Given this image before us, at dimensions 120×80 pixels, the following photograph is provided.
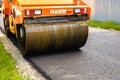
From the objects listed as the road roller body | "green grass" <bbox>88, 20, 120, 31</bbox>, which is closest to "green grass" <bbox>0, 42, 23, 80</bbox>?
the road roller body

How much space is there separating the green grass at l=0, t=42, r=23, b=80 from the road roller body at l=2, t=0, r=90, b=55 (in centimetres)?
45

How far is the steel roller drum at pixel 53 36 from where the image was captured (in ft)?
22.4

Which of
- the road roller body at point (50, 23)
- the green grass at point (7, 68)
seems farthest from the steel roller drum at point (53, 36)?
the green grass at point (7, 68)

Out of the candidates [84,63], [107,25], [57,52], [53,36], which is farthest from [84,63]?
[107,25]

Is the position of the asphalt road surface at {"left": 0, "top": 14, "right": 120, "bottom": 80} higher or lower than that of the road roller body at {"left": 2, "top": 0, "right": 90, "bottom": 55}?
lower

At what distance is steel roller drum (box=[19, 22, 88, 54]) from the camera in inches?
269

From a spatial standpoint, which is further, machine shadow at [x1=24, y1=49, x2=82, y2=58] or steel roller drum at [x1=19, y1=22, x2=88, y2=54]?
machine shadow at [x1=24, y1=49, x2=82, y2=58]

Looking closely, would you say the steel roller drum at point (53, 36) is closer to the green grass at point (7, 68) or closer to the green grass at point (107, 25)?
the green grass at point (7, 68)

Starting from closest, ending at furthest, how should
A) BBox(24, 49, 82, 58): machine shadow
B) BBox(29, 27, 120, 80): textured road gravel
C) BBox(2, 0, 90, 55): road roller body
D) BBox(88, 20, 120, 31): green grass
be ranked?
BBox(29, 27, 120, 80): textured road gravel
BBox(2, 0, 90, 55): road roller body
BBox(24, 49, 82, 58): machine shadow
BBox(88, 20, 120, 31): green grass

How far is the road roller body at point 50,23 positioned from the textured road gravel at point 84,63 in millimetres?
281

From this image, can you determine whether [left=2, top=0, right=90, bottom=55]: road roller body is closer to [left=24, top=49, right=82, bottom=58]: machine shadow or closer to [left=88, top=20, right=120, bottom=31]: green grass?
[left=24, top=49, right=82, bottom=58]: machine shadow

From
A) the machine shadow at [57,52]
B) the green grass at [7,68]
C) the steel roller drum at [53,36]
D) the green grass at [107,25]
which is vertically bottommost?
the green grass at [107,25]

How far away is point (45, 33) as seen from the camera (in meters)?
6.93

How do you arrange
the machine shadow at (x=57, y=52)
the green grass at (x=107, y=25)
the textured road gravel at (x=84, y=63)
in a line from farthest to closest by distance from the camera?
1. the green grass at (x=107, y=25)
2. the machine shadow at (x=57, y=52)
3. the textured road gravel at (x=84, y=63)
